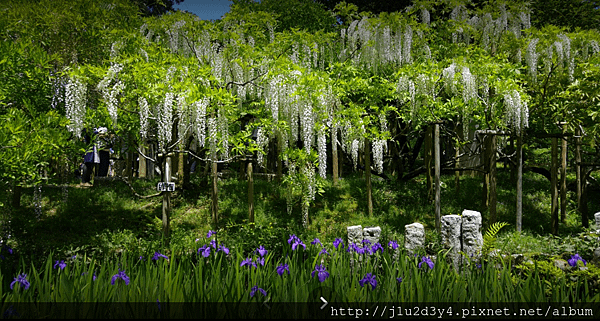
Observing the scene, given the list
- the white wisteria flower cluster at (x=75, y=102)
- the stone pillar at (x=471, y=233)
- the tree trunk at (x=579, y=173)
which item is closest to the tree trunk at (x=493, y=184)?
the tree trunk at (x=579, y=173)

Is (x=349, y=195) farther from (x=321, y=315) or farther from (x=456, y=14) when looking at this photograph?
(x=321, y=315)

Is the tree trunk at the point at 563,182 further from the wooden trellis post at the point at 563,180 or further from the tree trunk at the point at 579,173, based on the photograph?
the tree trunk at the point at 579,173

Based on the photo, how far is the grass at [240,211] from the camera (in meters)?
8.27

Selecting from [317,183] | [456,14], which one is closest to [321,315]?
[317,183]

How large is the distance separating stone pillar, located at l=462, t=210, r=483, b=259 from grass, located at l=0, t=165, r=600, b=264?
9.43 ft

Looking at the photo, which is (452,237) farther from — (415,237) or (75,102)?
(75,102)

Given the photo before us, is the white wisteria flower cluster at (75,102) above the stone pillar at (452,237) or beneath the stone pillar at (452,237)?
above

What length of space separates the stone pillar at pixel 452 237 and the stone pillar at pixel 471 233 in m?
0.07

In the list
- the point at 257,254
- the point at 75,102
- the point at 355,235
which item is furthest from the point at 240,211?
the point at 257,254

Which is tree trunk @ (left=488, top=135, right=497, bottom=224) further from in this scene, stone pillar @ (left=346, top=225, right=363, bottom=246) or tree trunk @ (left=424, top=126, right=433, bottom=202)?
stone pillar @ (left=346, top=225, right=363, bottom=246)

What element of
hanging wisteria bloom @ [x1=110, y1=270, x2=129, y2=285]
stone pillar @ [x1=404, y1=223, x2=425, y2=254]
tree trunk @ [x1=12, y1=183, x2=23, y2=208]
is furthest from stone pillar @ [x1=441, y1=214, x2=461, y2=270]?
tree trunk @ [x1=12, y1=183, x2=23, y2=208]

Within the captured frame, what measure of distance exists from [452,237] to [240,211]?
5629mm

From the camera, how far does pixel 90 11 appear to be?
8.05 meters

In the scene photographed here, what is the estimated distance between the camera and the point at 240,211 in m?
9.46
